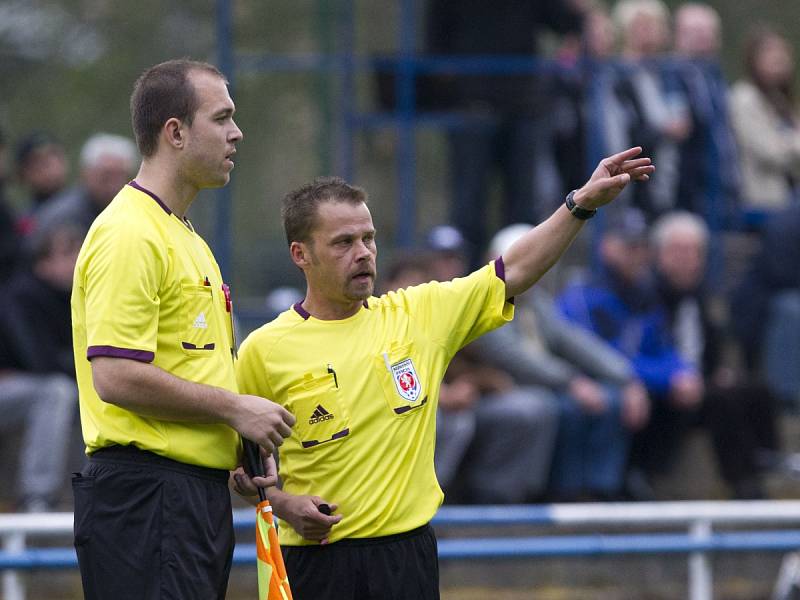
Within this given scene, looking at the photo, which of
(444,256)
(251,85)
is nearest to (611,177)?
(444,256)

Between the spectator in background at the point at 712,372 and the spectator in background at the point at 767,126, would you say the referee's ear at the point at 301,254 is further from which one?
the spectator in background at the point at 767,126

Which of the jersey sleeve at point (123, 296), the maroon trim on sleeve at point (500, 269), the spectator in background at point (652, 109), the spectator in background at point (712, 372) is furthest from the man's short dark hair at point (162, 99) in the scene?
the spectator in background at point (652, 109)

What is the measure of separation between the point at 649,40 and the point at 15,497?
490cm

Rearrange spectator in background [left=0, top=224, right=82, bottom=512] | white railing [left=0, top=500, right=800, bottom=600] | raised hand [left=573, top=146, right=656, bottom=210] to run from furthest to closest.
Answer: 1. spectator in background [left=0, top=224, right=82, bottom=512]
2. white railing [left=0, top=500, right=800, bottom=600]
3. raised hand [left=573, top=146, right=656, bottom=210]

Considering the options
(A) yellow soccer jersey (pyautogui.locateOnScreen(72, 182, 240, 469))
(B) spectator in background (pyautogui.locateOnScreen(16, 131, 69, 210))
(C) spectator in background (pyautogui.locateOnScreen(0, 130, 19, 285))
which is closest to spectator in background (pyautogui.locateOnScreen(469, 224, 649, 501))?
(C) spectator in background (pyautogui.locateOnScreen(0, 130, 19, 285))

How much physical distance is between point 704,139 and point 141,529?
6.26 meters

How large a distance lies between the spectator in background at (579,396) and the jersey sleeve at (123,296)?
3.65 m

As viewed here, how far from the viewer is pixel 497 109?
864 centimetres

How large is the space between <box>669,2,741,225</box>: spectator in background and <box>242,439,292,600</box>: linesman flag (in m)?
5.74

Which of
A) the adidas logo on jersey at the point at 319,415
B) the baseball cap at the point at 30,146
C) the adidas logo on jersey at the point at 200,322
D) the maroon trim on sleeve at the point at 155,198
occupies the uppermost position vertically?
the baseball cap at the point at 30,146

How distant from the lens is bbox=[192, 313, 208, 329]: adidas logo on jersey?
3.87 metres

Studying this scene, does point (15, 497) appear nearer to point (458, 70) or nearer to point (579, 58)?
point (458, 70)

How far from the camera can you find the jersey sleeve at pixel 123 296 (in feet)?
12.1

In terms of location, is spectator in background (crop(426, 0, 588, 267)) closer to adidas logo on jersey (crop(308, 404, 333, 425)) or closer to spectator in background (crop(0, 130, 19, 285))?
spectator in background (crop(0, 130, 19, 285))
